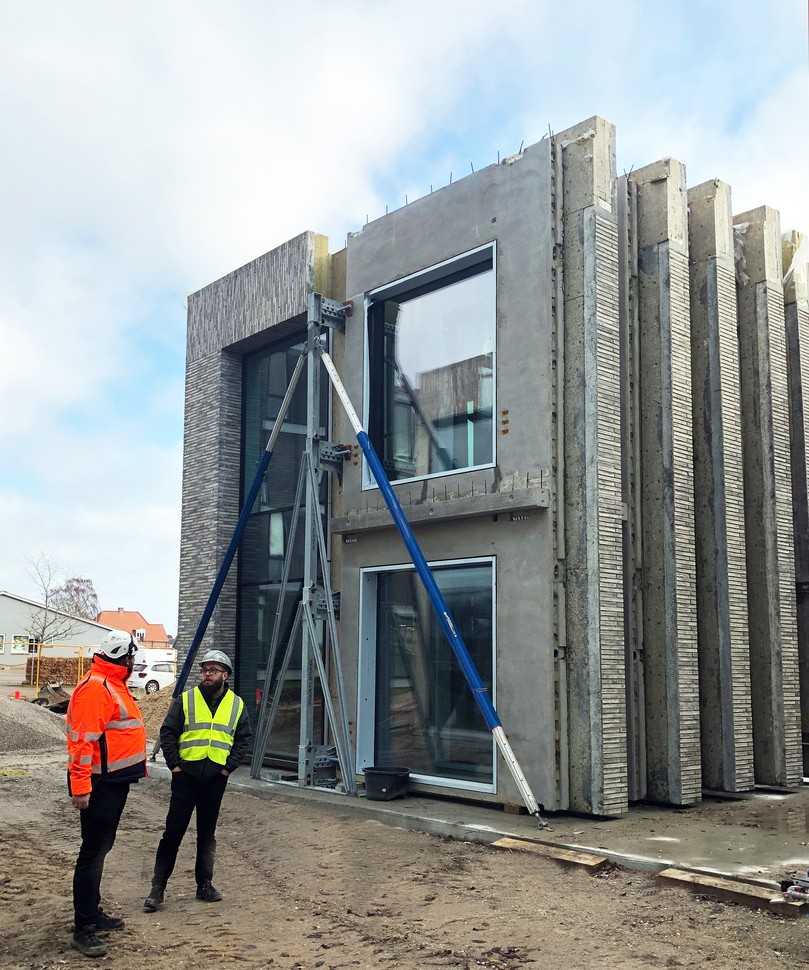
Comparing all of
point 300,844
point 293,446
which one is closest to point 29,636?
point 293,446

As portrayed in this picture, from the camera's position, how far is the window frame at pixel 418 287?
11227 millimetres

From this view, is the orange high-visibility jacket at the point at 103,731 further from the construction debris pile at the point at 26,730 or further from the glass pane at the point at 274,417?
the construction debris pile at the point at 26,730

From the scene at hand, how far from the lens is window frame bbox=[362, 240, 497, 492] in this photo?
11227 mm

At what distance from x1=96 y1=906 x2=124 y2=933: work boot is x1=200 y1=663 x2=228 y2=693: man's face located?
5.36 ft

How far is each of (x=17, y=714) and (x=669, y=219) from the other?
15989 mm

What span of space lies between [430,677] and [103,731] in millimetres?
5658

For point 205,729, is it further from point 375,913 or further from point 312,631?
point 312,631

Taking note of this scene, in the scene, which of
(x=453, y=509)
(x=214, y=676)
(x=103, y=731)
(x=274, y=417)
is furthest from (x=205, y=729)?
(x=274, y=417)

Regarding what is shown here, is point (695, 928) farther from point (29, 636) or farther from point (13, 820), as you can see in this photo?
point (29, 636)

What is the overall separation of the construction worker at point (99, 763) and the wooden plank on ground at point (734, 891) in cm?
387

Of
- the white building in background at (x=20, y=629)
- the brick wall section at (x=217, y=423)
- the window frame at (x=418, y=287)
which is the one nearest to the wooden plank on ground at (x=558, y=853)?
the window frame at (x=418, y=287)

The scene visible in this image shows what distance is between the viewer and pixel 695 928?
6352 millimetres

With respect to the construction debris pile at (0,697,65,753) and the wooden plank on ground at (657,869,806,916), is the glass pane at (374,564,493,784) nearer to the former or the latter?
the wooden plank on ground at (657,869,806,916)

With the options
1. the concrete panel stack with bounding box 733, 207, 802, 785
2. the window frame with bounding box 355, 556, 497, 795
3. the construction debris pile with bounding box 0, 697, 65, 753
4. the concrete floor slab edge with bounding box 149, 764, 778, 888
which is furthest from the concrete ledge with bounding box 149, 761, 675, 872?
the construction debris pile with bounding box 0, 697, 65, 753
